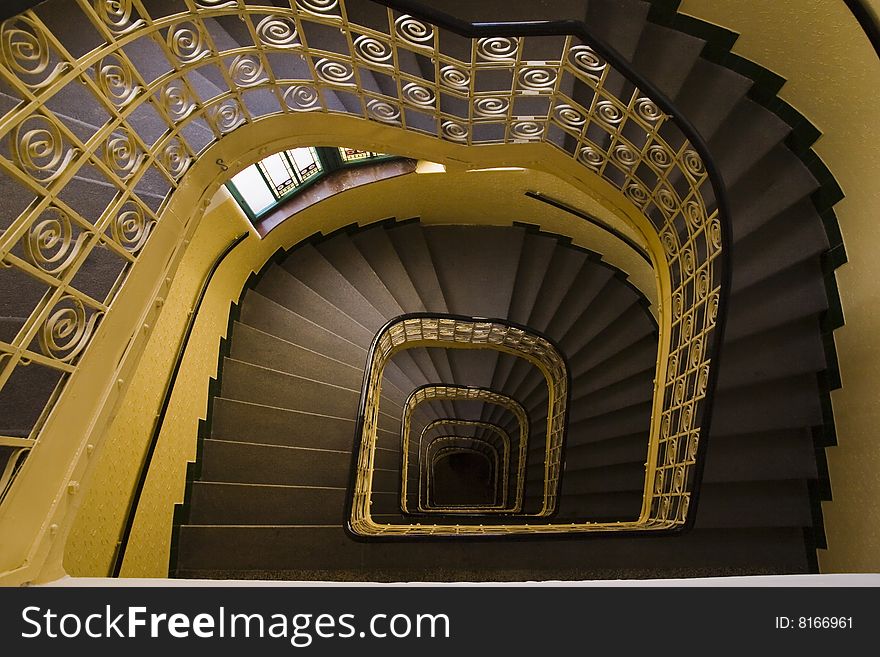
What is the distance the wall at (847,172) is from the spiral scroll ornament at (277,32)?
254 cm

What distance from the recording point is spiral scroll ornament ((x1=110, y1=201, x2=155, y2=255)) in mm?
2209

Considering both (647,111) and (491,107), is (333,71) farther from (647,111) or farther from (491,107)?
(647,111)

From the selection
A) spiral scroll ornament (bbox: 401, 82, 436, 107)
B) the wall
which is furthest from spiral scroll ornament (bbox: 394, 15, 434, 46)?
the wall

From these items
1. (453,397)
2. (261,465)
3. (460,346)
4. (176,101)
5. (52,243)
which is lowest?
(261,465)

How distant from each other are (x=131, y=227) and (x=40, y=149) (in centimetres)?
59

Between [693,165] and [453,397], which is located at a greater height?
[453,397]

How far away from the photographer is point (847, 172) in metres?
3.44

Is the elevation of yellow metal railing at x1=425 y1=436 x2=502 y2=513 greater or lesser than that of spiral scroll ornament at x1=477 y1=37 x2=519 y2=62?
lesser

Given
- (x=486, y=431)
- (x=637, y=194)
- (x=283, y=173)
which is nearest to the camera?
(x=637, y=194)

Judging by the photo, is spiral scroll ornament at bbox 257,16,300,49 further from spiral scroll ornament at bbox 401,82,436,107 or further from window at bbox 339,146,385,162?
window at bbox 339,146,385,162

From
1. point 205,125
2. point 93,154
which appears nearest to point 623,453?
point 205,125

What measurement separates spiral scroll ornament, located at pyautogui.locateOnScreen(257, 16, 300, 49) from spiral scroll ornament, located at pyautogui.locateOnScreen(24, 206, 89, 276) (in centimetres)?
117

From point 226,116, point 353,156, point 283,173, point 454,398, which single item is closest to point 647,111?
point 226,116

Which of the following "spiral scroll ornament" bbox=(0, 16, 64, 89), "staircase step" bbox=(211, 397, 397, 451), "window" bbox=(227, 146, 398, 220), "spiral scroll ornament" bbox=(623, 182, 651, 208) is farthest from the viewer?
"window" bbox=(227, 146, 398, 220)
